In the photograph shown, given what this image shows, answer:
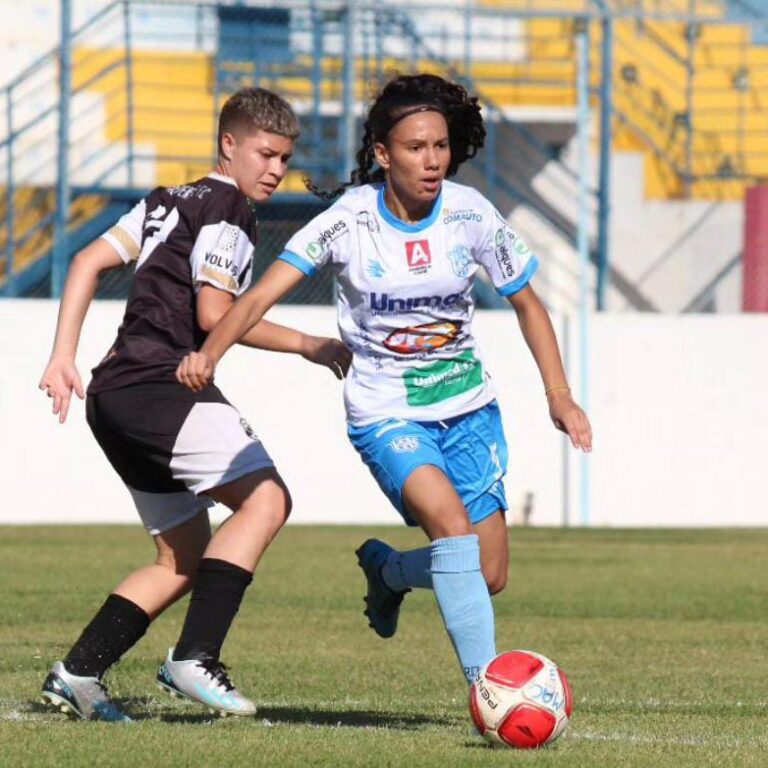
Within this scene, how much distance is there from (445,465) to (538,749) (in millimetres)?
1049

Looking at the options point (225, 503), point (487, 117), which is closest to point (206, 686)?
point (225, 503)

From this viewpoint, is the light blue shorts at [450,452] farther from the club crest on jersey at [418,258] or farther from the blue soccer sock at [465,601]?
the club crest on jersey at [418,258]

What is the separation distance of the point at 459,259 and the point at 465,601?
1064 mm

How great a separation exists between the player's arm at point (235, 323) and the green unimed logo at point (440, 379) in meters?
0.52

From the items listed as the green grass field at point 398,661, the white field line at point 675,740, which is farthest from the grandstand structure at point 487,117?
the white field line at point 675,740

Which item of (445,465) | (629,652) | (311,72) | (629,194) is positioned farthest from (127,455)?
(629,194)

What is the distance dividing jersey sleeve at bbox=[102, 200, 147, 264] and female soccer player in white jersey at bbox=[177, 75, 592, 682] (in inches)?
20.0

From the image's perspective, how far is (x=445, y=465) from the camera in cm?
589

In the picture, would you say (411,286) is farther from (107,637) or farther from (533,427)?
(533,427)

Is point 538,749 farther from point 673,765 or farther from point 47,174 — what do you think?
point 47,174

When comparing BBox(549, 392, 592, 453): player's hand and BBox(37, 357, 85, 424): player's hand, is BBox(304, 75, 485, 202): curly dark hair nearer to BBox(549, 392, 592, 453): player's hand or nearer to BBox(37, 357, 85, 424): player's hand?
BBox(549, 392, 592, 453): player's hand

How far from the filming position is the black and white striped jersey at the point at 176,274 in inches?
224

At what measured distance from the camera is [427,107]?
5.88 m

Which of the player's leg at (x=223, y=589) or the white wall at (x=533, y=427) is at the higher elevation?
the player's leg at (x=223, y=589)
